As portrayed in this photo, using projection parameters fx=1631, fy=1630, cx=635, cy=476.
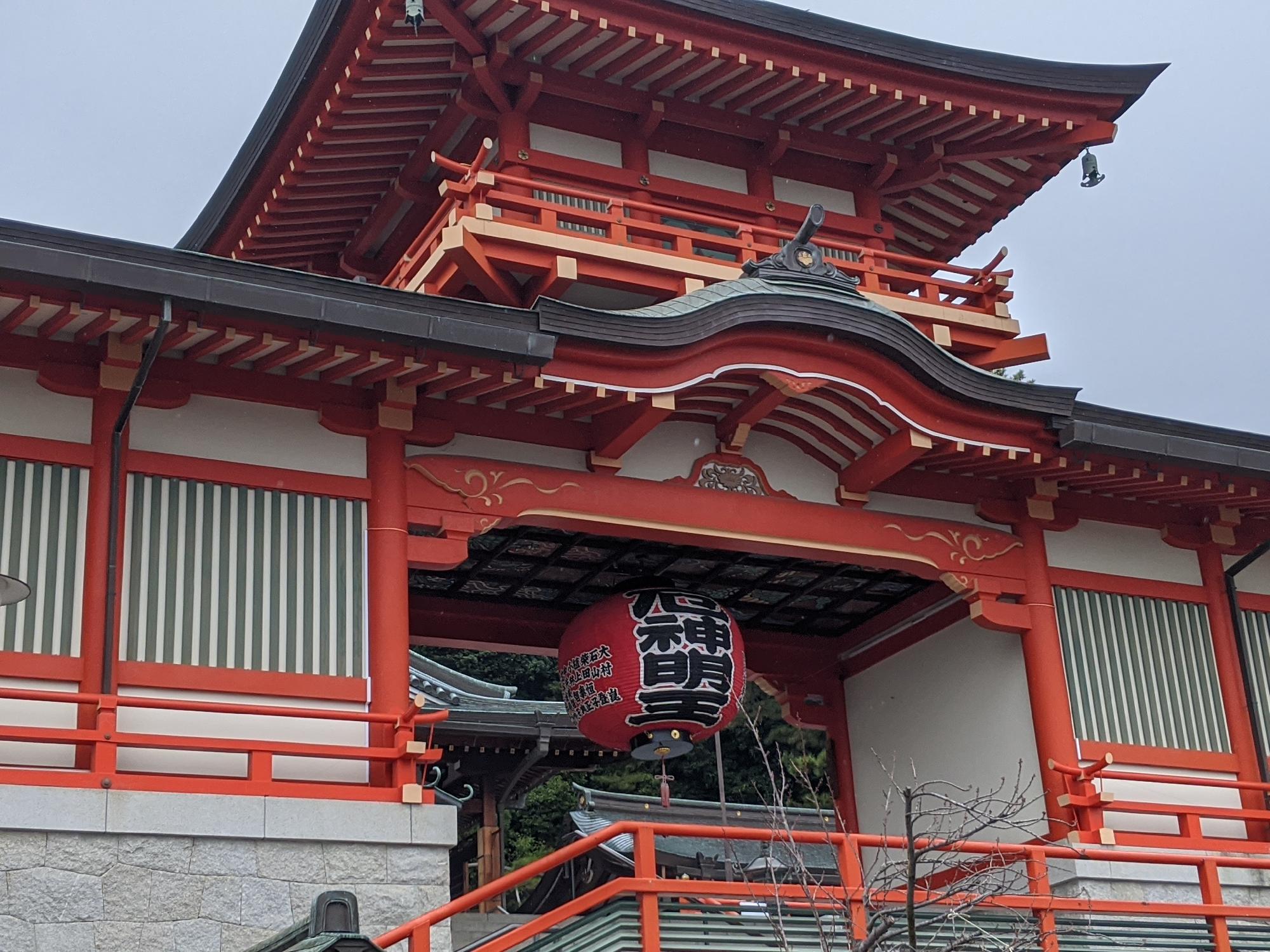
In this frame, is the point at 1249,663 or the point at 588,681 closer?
the point at 588,681

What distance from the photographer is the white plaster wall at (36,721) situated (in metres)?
8.79

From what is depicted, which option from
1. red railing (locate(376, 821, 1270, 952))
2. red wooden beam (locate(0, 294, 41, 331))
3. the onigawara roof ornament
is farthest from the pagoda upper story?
red railing (locate(376, 821, 1270, 952))

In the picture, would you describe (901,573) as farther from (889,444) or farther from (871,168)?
(871,168)

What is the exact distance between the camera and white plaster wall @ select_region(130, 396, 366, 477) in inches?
385

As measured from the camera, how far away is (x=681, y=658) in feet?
36.0

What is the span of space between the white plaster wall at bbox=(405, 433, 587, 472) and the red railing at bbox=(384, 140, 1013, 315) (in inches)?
80.7

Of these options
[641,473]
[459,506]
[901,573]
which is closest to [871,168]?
[901,573]

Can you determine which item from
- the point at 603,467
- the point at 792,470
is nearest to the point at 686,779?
the point at 792,470

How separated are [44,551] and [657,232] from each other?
5.39 metres

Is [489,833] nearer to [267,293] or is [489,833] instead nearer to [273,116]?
[273,116]

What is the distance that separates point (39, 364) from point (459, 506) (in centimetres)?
267

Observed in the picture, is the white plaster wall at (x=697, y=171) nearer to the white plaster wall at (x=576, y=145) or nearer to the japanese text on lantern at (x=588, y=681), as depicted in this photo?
the white plaster wall at (x=576, y=145)

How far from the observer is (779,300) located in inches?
427

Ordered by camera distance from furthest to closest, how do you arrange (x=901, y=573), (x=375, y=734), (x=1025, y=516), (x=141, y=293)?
(x=901, y=573)
(x=1025, y=516)
(x=375, y=734)
(x=141, y=293)
